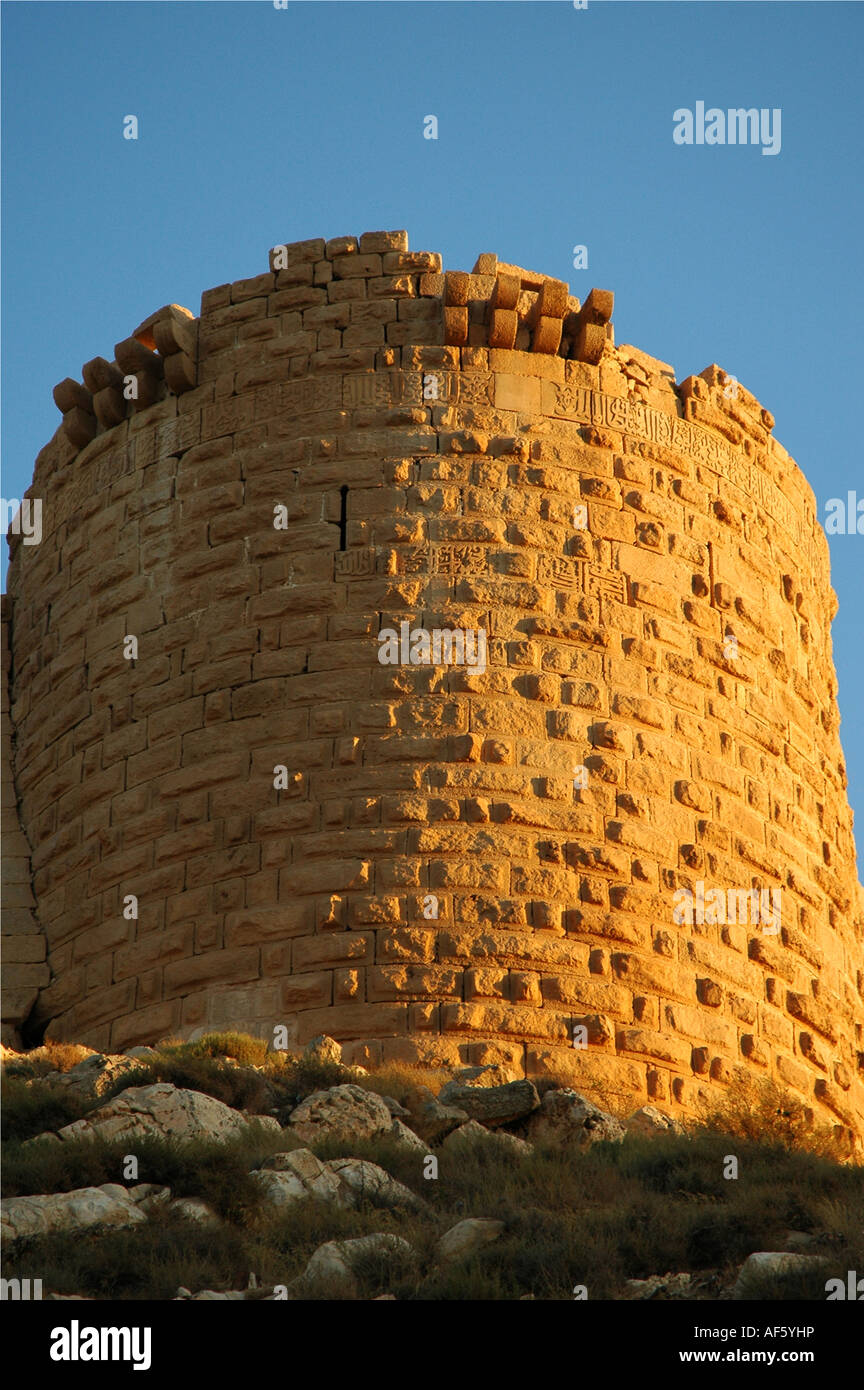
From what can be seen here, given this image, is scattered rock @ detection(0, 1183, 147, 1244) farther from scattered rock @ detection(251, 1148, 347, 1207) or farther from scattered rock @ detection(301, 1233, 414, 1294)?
scattered rock @ detection(301, 1233, 414, 1294)

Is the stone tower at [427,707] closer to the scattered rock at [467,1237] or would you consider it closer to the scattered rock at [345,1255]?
the scattered rock at [467,1237]

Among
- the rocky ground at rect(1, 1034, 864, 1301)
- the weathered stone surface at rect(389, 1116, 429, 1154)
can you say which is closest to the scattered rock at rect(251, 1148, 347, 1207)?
the rocky ground at rect(1, 1034, 864, 1301)

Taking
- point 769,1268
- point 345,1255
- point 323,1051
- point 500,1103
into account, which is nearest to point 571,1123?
point 500,1103

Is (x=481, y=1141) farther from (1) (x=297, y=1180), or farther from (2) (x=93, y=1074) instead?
(2) (x=93, y=1074)

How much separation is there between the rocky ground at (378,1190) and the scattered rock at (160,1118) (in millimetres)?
14

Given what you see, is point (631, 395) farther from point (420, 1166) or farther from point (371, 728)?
point (420, 1166)

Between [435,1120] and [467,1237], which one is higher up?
[435,1120]

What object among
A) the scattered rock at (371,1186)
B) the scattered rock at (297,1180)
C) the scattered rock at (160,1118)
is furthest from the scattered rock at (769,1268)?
the scattered rock at (160,1118)

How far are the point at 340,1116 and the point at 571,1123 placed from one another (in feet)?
3.77

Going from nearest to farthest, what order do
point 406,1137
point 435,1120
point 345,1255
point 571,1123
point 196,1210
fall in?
point 345,1255, point 196,1210, point 406,1137, point 435,1120, point 571,1123

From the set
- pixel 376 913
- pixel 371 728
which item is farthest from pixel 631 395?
pixel 376 913

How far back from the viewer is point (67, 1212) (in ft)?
29.6

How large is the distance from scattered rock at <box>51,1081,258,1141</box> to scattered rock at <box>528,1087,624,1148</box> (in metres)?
1.51

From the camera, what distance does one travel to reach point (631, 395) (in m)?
15.2
